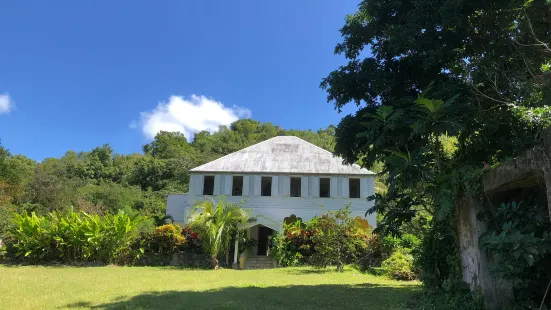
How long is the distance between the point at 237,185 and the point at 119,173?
1108 inches

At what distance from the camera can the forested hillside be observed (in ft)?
96.1

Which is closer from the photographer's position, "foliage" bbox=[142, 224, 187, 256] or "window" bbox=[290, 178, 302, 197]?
"foliage" bbox=[142, 224, 187, 256]

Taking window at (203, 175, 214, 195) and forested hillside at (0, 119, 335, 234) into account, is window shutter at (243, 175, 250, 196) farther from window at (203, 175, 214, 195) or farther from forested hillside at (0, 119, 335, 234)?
forested hillside at (0, 119, 335, 234)

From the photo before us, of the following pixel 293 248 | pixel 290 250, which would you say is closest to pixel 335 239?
pixel 293 248

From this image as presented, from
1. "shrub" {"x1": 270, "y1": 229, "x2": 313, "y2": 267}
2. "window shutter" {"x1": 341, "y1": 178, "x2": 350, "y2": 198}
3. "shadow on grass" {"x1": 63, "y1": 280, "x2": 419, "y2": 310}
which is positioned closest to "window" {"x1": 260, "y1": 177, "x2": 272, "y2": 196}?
"window shutter" {"x1": 341, "y1": 178, "x2": 350, "y2": 198}

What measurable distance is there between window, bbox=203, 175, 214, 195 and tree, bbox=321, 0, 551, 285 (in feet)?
55.4

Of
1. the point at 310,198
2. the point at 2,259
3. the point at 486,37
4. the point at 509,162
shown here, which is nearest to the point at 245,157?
the point at 310,198

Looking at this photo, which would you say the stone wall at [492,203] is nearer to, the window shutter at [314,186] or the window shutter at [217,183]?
the window shutter at [314,186]

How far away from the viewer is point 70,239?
1730 cm

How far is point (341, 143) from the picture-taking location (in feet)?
30.5

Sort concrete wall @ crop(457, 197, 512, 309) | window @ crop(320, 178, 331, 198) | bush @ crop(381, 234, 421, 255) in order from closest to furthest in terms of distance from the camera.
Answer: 1. concrete wall @ crop(457, 197, 512, 309)
2. bush @ crop(381, 234, 421, 255)
3. window @ crop(320, 178, 331, 198)

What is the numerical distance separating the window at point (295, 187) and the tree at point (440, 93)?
15679 mm

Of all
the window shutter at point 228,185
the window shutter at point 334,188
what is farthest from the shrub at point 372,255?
the window shutter at point 228,185

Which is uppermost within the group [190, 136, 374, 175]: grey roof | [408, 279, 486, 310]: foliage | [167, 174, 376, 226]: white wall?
[190, 136, 374, 175]: grey roof
